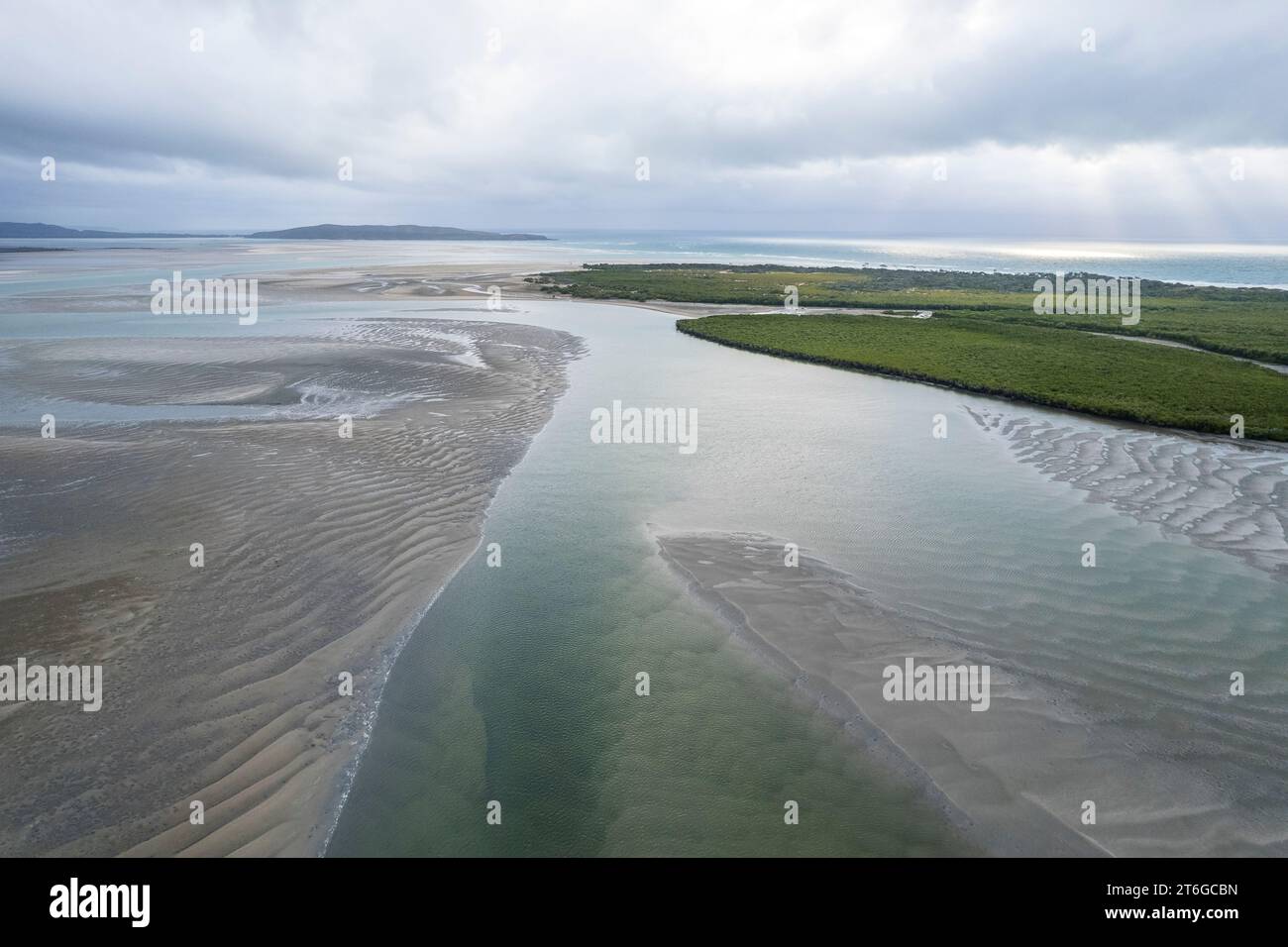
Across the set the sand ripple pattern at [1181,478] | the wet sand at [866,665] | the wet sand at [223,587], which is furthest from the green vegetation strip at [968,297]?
the wet sand at [223,587]

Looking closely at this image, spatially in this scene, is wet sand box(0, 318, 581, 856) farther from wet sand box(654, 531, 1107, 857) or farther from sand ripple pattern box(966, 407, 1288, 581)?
sand ripple pattern box(966, 407, 1288, 581)

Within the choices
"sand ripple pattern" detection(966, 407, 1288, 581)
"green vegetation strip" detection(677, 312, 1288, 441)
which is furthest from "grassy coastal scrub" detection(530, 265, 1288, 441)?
"sand ripple pattern" detection(966, 407, 1288, 581)

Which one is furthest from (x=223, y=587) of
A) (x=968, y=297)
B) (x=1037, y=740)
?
(x=968, y=297)

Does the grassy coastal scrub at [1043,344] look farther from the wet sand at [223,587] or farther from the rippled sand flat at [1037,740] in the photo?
the wet sand at [223,587]

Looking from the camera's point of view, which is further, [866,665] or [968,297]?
[968,297]

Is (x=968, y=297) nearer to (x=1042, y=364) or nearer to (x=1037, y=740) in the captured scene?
(x=1042, y=364)

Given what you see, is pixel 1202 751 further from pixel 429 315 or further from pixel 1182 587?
pixel 429 315
